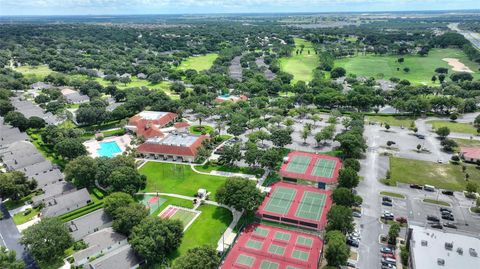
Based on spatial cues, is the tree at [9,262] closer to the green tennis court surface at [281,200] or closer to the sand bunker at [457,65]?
the green tennis court surface at [281,200]

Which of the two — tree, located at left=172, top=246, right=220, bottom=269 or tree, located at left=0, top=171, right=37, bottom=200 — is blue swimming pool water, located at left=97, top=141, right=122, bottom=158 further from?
tree, located at left=172, top=246, right=220, bottom=269

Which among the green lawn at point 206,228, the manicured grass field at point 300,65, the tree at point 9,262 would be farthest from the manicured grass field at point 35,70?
the green lawn at point 206,228

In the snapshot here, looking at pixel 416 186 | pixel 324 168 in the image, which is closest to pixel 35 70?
pixel 324 168

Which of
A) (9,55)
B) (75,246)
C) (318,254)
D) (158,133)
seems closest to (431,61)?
(158,133)

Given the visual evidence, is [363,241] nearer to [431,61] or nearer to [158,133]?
[158,133]

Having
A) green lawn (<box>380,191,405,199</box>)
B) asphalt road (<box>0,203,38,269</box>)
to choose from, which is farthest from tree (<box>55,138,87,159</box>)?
green lawn (<box>380,191,405,199</box>)
